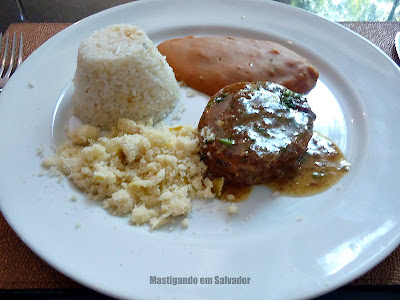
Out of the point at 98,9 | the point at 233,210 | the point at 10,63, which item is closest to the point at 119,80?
the point at 10,63

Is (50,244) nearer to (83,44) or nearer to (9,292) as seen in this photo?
(9,292)

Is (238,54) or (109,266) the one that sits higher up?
(238,54)

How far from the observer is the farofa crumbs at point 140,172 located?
192cm

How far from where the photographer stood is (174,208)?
189 cm

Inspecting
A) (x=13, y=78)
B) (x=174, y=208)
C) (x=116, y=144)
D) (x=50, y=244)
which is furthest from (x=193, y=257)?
(x=13, y=78)

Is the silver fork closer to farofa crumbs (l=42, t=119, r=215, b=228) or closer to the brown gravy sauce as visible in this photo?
farofa crumbs (l=42, t=119, r=215, b=228)

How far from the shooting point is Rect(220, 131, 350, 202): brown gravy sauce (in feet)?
6.82

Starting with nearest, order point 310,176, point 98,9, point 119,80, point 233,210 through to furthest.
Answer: point 233,210, point 310,176, point 119,80, point 98,9

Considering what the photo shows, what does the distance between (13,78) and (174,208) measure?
1.45m

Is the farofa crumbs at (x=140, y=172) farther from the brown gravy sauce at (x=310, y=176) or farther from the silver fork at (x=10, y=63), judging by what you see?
the silver fork at (x=10, y=63)

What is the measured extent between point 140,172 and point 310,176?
928 millimetres

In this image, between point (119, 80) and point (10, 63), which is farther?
point (10, 63)

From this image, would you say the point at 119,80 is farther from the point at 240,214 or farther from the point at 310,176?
the point at 310,176

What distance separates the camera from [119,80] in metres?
2.40
